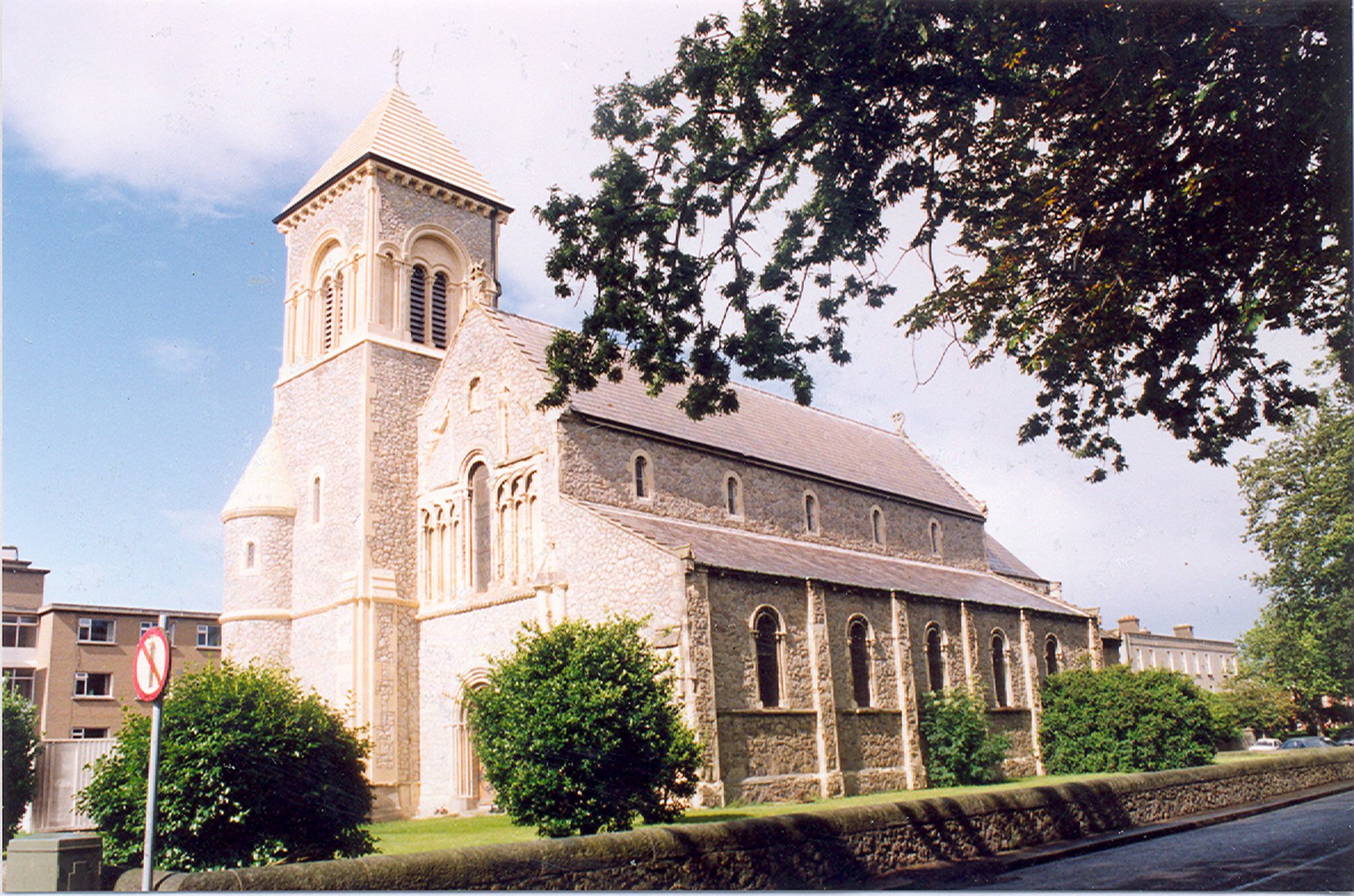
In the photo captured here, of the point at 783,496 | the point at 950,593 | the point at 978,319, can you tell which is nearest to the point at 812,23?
the point at 978,319

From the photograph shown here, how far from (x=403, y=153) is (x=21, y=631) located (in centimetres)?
2015

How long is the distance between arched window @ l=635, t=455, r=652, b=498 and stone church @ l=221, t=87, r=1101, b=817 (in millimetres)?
74

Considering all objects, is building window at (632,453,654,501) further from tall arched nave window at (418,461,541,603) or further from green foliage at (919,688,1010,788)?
green foliage at (919,688,1010,788)

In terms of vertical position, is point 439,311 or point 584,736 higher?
point 439,311

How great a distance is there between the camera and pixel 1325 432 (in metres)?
14.1

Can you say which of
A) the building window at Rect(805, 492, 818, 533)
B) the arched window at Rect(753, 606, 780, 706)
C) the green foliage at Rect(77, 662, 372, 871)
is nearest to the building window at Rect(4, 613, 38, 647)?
the green foliage at Rect(77, 662, 372, 871)

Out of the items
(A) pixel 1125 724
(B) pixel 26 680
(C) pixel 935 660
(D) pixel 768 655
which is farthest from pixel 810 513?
(B) pixel 26 680

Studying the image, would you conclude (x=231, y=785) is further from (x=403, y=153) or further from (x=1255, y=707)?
(x=1255, y=707)

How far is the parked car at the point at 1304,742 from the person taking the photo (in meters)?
39.6

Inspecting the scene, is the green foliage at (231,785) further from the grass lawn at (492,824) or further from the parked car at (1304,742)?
the parked car at (1304,742)

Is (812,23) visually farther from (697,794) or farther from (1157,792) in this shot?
(1157,792)

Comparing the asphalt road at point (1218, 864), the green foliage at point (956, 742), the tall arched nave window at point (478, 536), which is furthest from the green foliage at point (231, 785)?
the green foliage at point (956, 742)

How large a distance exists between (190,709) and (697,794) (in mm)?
9475

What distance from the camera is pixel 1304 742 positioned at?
42688 mm
